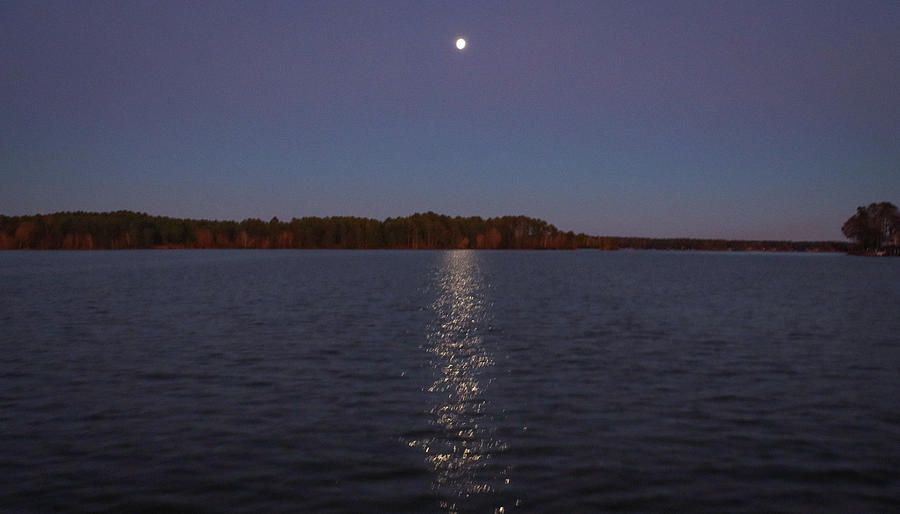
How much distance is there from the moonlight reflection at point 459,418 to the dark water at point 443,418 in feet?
0.27

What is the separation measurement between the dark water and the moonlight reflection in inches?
3.2

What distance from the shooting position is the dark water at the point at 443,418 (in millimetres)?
11609

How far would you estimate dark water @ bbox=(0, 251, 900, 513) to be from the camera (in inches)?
457

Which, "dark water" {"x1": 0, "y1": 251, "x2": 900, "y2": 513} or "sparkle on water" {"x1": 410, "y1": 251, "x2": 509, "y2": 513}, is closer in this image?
"dark water" {"x1": 0, "y1": 251, "x2": 900, "y2": 513}

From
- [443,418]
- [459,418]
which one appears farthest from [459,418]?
[443,418]

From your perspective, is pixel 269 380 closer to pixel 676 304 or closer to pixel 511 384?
pixel 511 384

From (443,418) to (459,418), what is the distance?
1.41 feet

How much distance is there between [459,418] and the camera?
1700cm

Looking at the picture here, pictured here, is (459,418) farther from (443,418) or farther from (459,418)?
(443,418)

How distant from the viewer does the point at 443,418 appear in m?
16.9

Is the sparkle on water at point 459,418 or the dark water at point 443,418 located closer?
the dark water at point 443,418

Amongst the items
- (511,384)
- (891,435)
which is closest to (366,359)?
(511,384)

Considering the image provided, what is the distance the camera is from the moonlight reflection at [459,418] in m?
12.2

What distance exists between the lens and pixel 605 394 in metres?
19.8
